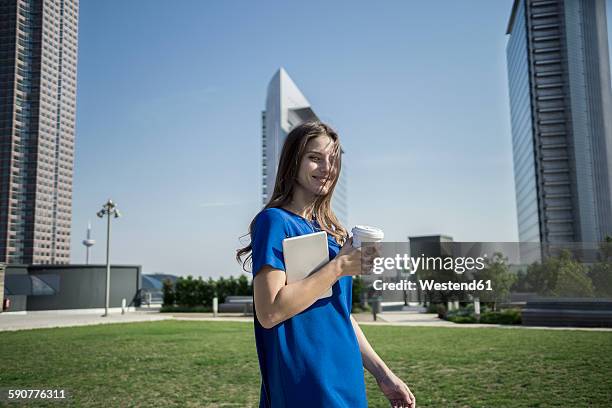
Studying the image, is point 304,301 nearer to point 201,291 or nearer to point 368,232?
point 368,232

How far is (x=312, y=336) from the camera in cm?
136

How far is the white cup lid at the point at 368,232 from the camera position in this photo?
4.24 feet

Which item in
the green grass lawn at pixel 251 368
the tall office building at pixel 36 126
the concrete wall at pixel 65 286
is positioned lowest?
the green grass lawn at pixel 251 368

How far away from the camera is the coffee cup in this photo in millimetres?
1289

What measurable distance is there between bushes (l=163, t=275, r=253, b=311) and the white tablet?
3113 centimetres

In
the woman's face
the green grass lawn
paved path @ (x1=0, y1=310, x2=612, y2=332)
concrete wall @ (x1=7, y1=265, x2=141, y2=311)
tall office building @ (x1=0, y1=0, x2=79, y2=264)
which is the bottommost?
paved path @ (x1=0, y1=310, x2=612, y2=332)

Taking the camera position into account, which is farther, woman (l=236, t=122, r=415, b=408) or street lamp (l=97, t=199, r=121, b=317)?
street lamp (l=97, t=199, r=121, b=317)

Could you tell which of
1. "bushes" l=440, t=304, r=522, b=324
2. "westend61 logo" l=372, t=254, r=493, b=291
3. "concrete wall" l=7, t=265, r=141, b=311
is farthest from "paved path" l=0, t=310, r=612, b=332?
"westend61 logo" l=372, t=254, r=493, b=291

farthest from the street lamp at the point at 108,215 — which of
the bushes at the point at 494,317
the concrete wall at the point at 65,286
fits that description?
the bushes at the point at 494,317

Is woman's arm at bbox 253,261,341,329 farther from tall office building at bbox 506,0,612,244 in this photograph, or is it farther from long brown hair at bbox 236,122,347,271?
tall office building at bbox 506,0,612,244

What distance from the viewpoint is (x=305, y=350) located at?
134 centimetres

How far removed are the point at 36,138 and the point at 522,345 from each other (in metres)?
75.1

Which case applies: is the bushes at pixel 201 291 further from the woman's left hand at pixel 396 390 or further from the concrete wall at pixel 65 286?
the woman's left hand at pixel 396 390

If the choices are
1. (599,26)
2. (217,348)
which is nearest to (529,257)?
(217,348)
